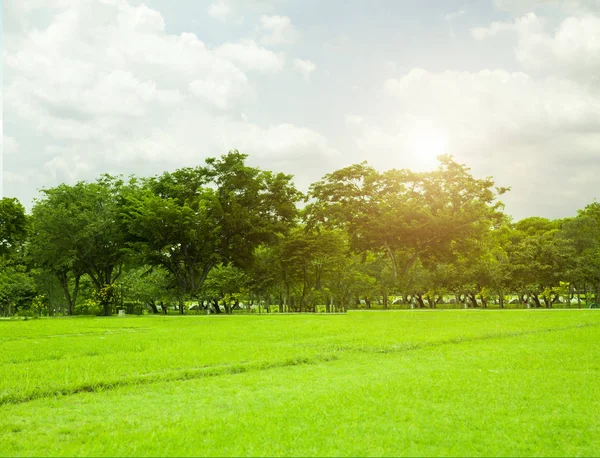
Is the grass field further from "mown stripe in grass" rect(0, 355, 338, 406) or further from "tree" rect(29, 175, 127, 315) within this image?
"tree" rect(29, 175, 127, 315)

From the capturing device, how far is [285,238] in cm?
3797

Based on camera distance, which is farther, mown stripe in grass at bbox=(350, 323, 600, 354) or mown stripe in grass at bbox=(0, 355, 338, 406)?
mown stripe in grass at bbox=(350, 323, 600, 354)

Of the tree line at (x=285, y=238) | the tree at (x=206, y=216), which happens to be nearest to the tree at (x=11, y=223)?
the tree line at (x=285, y=238)

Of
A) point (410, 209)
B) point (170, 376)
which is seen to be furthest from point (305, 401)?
point (410, 209)

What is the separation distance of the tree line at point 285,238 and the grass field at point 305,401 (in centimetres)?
2329

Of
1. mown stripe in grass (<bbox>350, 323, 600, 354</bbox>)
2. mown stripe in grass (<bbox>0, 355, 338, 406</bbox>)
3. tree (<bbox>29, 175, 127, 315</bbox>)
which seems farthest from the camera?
tree (<bbox>29, 175, 127, 315</bbox>)

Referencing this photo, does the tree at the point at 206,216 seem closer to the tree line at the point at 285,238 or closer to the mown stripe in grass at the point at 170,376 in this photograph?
the tree line at the point at 285,238

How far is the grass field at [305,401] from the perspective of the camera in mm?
4555

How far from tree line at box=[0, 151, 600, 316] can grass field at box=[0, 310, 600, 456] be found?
23.3 meters

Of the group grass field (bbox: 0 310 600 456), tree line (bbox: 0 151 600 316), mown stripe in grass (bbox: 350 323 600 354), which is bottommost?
mown stripe in grass (bbox: 350 323 600 354)

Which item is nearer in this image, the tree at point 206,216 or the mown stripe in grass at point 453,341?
the mown stripe in grass at point 453,341

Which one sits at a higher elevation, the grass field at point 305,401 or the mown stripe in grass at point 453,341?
the grass field at point 305,401

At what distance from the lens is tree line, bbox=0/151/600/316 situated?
34.3m

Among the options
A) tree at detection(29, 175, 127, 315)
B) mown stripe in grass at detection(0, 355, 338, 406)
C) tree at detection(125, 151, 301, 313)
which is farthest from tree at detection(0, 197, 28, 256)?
mown stripe in grass at detection(0, 355, 338, 406)
